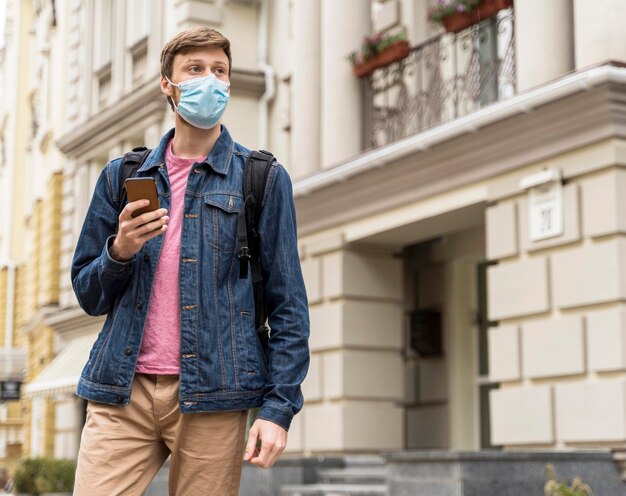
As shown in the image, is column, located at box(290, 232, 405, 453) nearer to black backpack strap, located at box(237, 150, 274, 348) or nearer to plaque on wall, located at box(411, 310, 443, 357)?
plaque on wall, located at box(411, 310, 443, 357)

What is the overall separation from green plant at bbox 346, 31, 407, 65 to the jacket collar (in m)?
10.6

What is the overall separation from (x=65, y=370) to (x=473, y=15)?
1235 cm

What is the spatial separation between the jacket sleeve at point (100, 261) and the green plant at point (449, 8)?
9638 mm

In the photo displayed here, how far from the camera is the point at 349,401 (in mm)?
14594

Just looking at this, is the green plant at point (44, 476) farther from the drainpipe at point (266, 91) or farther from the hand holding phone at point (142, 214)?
the hand holding phone at point (142, 214)

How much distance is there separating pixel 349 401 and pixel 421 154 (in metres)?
3.27

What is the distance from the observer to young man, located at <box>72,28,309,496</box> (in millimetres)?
3486

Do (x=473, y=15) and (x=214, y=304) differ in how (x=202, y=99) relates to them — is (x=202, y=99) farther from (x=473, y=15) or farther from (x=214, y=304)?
(x=473, y=15)

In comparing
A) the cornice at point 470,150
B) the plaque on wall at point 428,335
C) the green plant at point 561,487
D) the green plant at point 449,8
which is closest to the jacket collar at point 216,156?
the green plant at point 561,487

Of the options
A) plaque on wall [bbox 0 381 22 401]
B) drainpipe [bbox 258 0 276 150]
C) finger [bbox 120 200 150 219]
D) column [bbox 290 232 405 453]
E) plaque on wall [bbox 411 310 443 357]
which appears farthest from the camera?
plaque on wall [bbox 0 381 22 401]

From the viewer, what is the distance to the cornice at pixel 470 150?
10641 mm

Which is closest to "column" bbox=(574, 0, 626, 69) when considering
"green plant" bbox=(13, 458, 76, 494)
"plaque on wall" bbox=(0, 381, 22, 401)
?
"green plant" bbox=(13, 458, 76, 494)

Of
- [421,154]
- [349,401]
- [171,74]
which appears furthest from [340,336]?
[171,74]

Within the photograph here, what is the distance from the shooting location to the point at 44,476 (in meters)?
19.8
